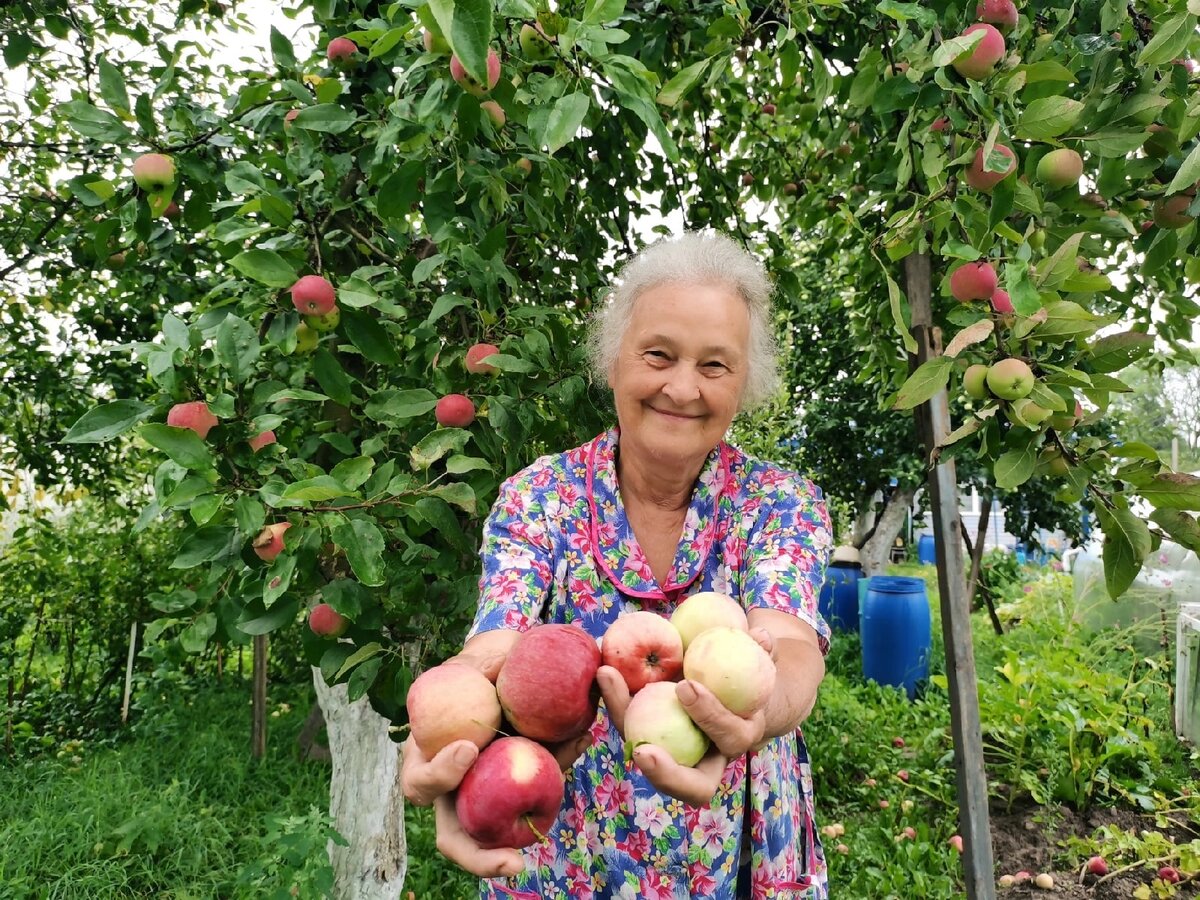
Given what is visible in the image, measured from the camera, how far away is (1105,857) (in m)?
3.08

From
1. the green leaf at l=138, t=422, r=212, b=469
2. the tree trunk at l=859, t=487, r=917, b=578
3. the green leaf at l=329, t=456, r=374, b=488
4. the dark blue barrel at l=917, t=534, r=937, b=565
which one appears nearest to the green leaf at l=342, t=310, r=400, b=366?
the green leaf at l=329, t=456, r=374, b=488

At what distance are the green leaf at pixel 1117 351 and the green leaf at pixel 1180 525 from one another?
264mm

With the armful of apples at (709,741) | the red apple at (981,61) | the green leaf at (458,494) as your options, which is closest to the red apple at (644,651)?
the armful of apples at (709,741)

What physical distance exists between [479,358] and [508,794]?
0.93 meters

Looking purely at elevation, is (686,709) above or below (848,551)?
below

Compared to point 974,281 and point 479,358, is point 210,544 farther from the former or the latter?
point 974,281

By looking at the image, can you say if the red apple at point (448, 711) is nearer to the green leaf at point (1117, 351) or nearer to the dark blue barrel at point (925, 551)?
the green leaf at point (1117, 351)

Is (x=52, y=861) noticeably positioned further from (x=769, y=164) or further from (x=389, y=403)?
(x=769, y=164)

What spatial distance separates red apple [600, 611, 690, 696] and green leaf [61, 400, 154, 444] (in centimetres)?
86

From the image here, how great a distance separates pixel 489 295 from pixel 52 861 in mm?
3145

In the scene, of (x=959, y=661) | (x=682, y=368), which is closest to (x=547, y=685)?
(x=682, y=368)

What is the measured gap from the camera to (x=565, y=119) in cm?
106

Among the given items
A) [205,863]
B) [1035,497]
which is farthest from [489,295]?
[1035,497]

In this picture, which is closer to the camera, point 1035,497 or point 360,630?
point 360,630
